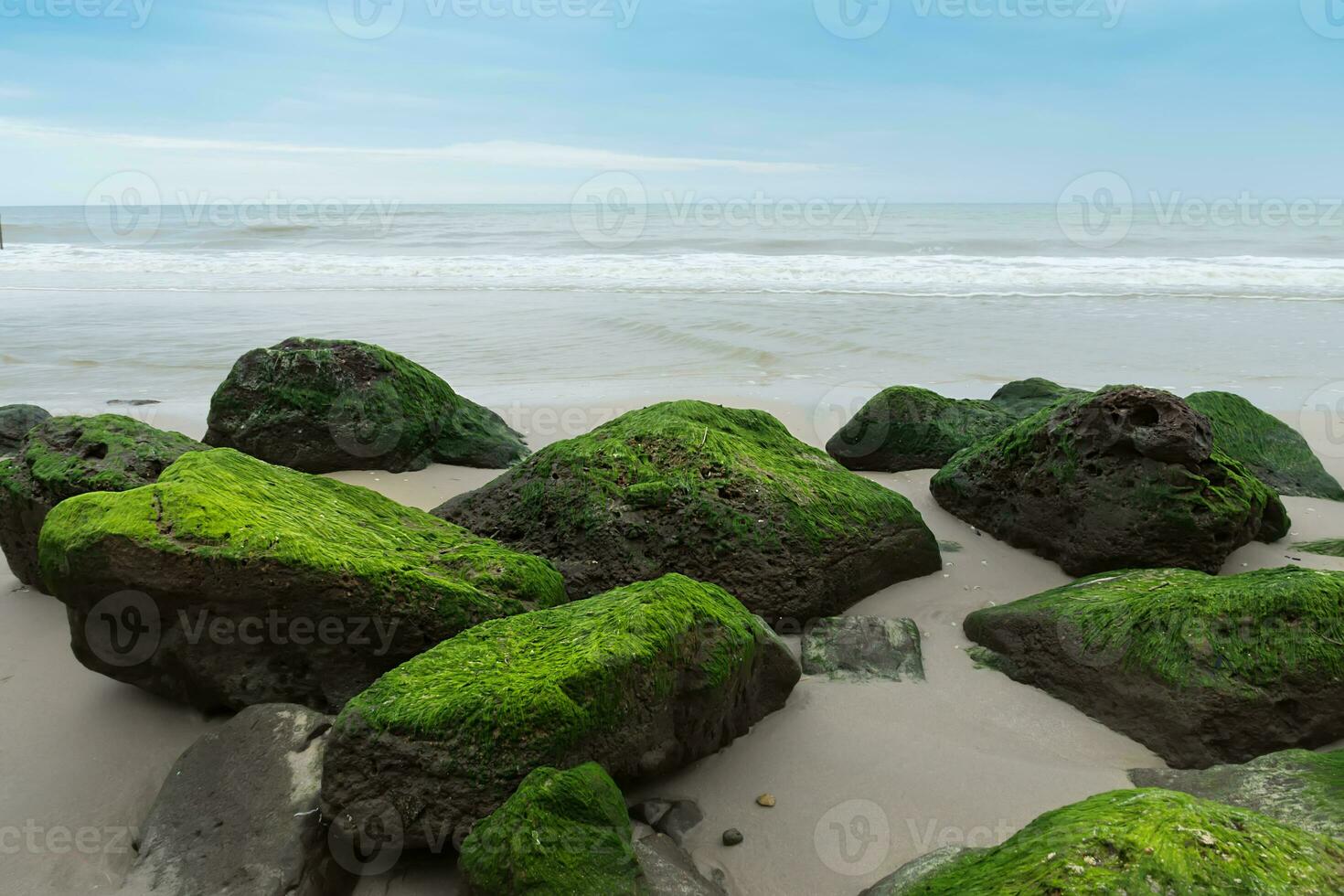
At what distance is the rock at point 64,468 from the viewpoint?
4422 mm

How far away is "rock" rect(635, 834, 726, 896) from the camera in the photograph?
2703mm

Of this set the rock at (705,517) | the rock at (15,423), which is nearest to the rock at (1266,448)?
the rock at (705,517)

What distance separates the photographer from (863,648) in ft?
13.9

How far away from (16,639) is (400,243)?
91.6 feet

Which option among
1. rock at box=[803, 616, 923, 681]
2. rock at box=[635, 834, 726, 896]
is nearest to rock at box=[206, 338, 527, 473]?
rock at box=[803, 616, 923, 681]

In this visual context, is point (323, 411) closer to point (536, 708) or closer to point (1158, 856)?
point (536, 708)

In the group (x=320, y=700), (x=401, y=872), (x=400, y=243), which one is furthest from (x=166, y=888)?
(x=400, y=243)

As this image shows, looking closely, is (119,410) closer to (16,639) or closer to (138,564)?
(16,639)

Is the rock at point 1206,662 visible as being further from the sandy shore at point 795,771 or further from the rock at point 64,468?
the rock at point 64,468

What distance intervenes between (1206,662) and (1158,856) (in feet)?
5.42

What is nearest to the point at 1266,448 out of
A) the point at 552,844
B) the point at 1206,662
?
the point at 1206,662

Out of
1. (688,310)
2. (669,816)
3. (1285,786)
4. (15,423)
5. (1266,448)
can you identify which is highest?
(688,310)

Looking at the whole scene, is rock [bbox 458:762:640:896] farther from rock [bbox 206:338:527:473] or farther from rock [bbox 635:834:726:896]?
rock [bbox 206:338:527:473]

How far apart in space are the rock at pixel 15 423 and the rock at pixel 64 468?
2.57m
